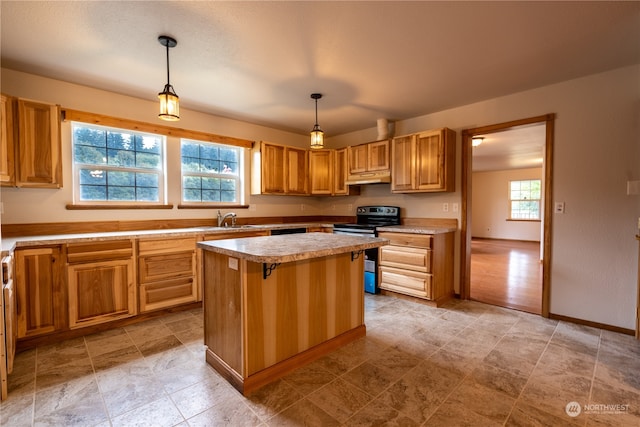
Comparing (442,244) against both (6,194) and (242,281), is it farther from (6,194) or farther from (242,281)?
(6,194)

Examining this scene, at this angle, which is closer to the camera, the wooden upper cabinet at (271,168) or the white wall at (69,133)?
the white wall at (69,133)

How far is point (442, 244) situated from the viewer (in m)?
3.56

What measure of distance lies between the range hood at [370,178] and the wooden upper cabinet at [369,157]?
6 cm

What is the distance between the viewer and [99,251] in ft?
8.96

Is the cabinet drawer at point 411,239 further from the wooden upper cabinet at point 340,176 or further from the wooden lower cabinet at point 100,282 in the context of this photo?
the wooden lower cabinet at point 100,282

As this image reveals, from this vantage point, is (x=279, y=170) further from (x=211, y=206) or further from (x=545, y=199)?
(x=545, y=199)

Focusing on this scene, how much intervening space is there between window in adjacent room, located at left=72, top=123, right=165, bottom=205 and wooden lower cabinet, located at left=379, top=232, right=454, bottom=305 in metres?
3.01

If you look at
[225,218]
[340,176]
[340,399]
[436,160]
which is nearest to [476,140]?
[436,160]

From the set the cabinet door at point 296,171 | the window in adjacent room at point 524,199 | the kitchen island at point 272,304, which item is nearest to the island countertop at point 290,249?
the kitchen island at point 272,304

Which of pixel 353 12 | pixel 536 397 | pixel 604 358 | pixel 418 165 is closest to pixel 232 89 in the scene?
pixel 353 12

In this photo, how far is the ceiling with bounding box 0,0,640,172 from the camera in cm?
192

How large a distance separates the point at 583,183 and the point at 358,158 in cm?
264

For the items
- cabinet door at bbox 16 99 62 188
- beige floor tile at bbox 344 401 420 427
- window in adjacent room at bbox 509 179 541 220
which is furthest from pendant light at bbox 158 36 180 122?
window in adjacent room at bbox 509 179 541 220

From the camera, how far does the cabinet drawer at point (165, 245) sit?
9.77 feet
